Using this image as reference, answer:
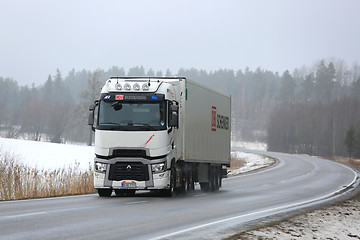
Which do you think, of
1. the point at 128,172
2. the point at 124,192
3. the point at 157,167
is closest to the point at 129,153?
the point at 128,172

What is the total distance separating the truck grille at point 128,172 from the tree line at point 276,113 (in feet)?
298

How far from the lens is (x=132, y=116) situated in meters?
19.5

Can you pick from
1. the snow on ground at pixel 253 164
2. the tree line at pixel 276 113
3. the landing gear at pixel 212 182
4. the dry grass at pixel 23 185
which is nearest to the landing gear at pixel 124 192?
the dry grass at pixel 23 185

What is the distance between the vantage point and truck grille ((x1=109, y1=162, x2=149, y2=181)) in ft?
62.5

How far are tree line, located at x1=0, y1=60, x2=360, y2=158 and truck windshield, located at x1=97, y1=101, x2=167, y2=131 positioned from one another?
90.5m

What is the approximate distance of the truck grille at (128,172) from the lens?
62.5 feet

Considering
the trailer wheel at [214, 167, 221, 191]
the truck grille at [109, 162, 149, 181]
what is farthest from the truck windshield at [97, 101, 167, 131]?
the trailer wheel at [214, 167, 221, 191]

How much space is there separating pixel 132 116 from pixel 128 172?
5.70ft

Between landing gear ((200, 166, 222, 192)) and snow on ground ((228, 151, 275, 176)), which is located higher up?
landing gear ((200, 166, 222, 192))

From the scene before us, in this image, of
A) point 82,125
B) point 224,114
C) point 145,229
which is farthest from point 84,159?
point 82,125

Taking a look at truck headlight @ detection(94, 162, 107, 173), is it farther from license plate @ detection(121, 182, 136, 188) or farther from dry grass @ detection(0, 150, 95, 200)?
dry grass @ detection(0, 150, 95, 200)

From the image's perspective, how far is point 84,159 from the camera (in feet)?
172

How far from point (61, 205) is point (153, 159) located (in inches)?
159

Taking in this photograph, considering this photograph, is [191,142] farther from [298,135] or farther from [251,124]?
[251,124]
